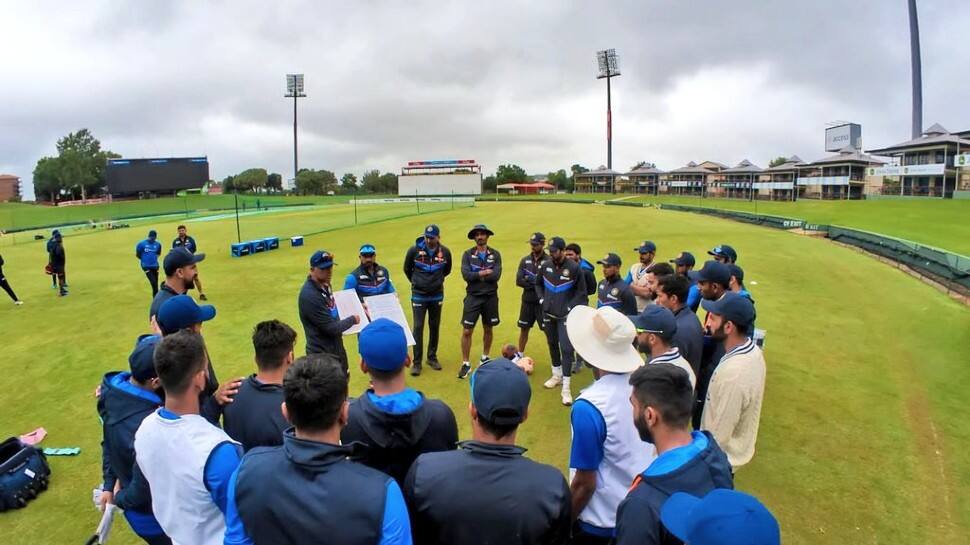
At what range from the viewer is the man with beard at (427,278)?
7973mm

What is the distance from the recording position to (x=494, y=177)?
409 ft

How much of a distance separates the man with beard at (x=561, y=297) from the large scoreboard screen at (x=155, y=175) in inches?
2970

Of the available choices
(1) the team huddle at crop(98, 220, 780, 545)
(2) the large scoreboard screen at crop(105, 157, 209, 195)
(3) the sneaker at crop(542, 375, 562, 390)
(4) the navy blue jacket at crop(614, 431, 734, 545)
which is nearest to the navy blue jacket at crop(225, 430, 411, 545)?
(1) the team huddle at crop(98, 220, 780, 545)

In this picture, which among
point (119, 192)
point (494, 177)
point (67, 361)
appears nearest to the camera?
point (67, 361)

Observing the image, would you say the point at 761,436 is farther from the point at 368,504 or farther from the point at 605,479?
the point at 368,504

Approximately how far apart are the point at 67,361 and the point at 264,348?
26.7 ft

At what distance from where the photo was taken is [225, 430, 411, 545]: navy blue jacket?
1917 millimetres

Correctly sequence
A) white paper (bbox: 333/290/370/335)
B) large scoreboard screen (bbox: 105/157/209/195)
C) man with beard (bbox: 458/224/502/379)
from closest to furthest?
white paper (bbox: 333/290/370/335) → man with beard (bbox: 458/224/502/379) → large scoreboard screen (bbox: 105/157/209/195)

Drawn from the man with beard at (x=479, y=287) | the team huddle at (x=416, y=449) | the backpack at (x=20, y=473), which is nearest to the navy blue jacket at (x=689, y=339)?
the team huddle at (x=416, y=449)

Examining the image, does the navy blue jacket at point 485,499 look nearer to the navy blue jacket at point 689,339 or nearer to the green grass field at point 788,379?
the navy blue jacket at point 689,339

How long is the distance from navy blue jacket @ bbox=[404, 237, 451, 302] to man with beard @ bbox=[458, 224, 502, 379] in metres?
0.35

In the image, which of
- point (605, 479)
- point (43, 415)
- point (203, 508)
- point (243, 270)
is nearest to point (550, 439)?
point (605, 479)

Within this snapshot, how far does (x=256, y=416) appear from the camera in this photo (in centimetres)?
302

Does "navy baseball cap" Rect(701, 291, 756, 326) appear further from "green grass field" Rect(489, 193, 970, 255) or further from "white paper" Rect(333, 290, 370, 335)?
"green grass field" Rect(489, 193, 970, 255)
